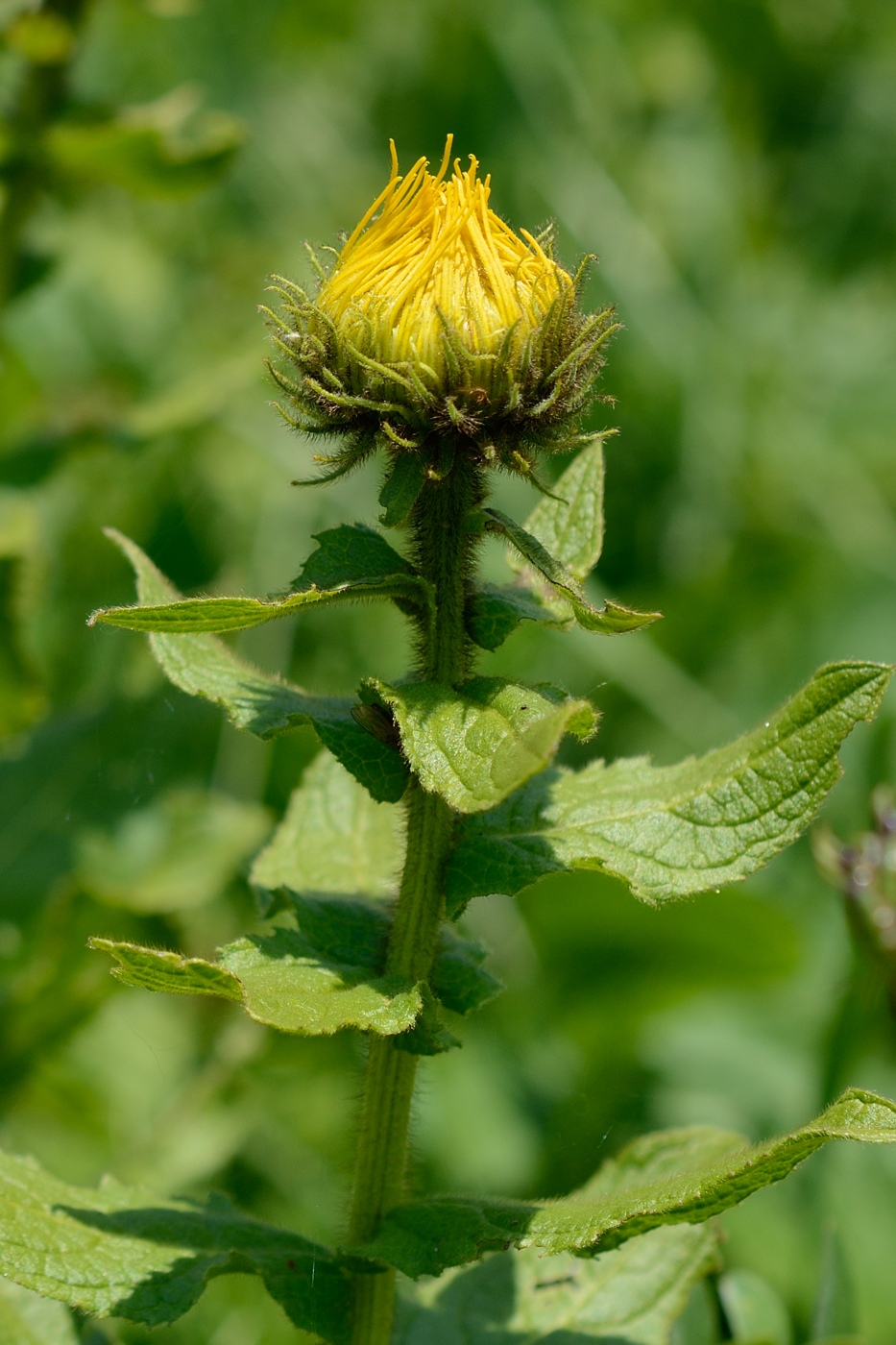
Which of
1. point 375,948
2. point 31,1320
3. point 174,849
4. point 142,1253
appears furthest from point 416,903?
point 174,849

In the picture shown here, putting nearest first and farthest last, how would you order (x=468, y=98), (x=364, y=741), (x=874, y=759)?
1. (x=364, y=741)
2. (x=874, y=759)
3. (x=468, y=98)

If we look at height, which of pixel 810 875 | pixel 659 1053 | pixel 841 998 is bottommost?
pixel 659 1053

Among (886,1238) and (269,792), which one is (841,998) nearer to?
(886,1238)

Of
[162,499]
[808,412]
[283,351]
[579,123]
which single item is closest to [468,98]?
[579,123]

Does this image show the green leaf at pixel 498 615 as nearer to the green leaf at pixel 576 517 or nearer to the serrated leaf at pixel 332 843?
the green leaf at pixel 576 517

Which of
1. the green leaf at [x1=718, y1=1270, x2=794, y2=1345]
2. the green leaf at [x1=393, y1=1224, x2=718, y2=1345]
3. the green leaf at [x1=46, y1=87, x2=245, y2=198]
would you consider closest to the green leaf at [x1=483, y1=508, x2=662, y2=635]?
the green leaf at [x1=393, y1=1224, x2=718, y2=1345]

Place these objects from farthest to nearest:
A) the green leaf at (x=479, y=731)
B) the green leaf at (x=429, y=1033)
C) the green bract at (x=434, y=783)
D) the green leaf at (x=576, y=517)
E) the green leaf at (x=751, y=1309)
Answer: the green leaf at (x=751, y=1309)
the green leaf at (x=576, y=517)
the green leaf at (x=429, y=1033)
the green bract at (x=434, y=783)
the green leaf at (x=479, y=731)

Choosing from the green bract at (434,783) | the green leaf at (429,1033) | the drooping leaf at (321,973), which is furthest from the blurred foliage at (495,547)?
the green leaf at (429,1033)
